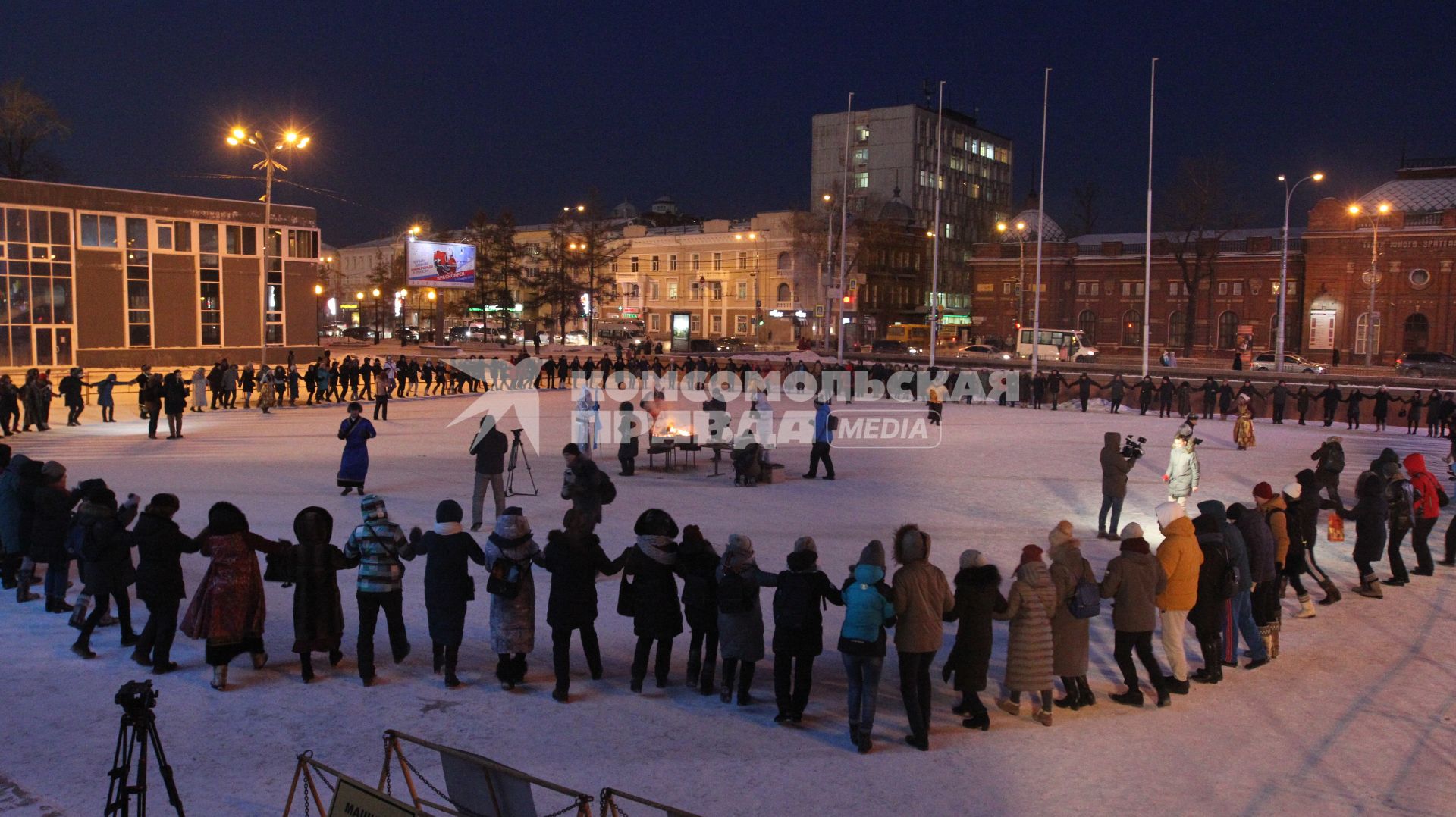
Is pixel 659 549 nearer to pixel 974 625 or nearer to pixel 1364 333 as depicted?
pixel 974 625

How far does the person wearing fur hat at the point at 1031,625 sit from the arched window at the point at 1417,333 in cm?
5604

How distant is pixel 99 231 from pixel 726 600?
141 feet

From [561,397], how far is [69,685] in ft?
89.4

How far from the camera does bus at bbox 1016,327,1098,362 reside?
A: 53188 mm

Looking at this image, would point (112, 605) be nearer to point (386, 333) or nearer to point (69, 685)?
point (69, 685)

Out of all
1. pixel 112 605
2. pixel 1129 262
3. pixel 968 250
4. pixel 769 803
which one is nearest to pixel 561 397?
pixel 112 605

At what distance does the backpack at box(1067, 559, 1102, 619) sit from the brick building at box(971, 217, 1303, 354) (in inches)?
2194

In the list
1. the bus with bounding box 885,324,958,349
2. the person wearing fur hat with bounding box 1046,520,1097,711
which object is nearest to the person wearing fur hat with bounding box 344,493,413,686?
Result: the person wearing fur hat with bounding box 1046,520,1097,711

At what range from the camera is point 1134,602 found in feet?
23.2

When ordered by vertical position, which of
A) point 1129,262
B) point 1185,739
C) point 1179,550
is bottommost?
point 1185,739

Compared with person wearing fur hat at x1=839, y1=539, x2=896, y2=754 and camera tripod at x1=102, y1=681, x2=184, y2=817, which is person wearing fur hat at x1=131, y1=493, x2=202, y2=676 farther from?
person wearing fur hat at x1=839, y1=539, x2=896, y2=754

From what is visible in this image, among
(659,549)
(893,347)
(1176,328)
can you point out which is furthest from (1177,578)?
(1176,328)

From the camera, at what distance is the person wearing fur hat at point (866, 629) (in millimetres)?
6168

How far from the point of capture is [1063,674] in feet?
22.8
